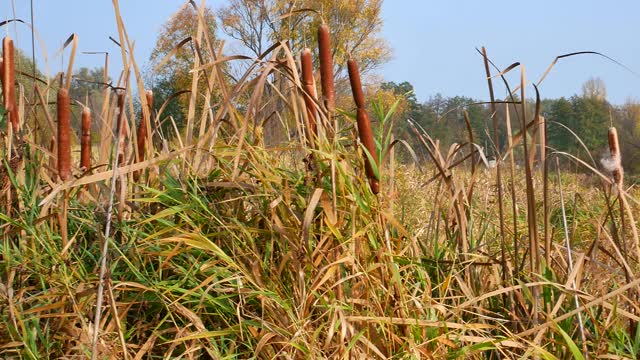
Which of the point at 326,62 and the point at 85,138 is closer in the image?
the point at 326,62

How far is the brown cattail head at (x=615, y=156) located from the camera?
1.61 metres

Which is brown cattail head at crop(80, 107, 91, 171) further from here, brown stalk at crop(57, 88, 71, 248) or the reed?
the reed

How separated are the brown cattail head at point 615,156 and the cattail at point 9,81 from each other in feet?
4.89

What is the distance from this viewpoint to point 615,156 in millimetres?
1621

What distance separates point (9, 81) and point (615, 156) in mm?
1515

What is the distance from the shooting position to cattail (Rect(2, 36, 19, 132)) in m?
1.76

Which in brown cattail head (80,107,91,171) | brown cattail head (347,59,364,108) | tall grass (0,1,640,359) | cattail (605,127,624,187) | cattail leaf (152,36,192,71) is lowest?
tall grass (0,1,640,359)

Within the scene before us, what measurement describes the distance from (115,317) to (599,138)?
28.4m

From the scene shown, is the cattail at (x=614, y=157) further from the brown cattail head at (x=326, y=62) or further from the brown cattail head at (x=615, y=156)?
the brown cattail head at (x=326, y=62)

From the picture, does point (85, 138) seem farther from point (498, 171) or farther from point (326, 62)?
point (498, 171)

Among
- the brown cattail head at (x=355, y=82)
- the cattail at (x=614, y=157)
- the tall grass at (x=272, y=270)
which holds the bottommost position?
the tall grass at (x=272, y=270)

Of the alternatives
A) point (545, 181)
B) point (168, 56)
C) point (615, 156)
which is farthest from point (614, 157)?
point (168, 56)

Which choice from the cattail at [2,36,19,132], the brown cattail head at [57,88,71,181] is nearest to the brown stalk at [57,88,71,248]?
the brown cattail head at [57,88,71,181]

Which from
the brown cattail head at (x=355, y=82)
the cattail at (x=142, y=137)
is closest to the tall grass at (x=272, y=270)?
the brown cattail head at (x=355, y=82)
